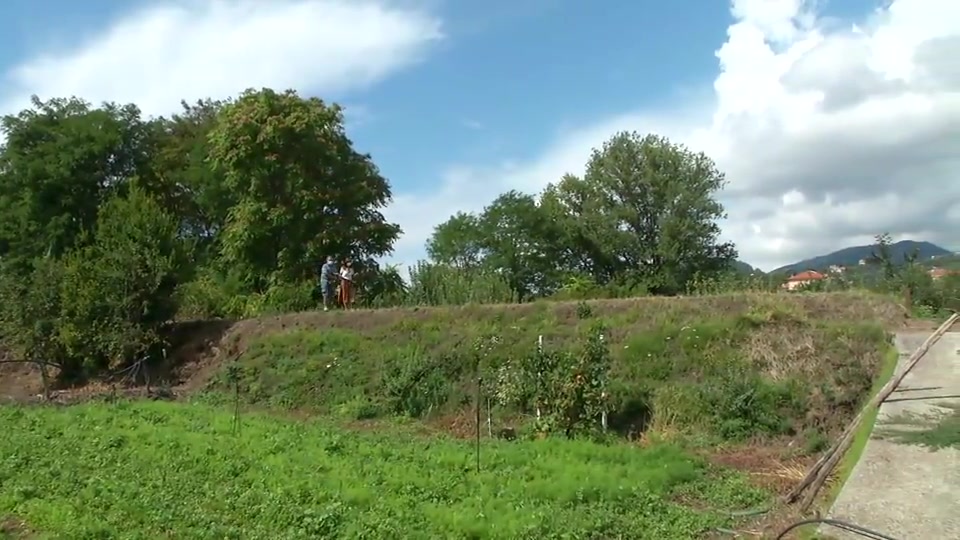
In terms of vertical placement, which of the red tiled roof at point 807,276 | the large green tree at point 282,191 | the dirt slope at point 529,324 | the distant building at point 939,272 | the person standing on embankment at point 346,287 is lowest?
Answer: the dirt slope at point 529,324

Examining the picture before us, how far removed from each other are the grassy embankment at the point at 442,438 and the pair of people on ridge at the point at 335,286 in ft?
3.78

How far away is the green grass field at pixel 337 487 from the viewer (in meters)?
7.12

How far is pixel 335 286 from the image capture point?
21516 millimetres

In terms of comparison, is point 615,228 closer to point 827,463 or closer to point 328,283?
point 328,283

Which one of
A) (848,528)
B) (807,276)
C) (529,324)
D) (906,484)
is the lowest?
(848,528)

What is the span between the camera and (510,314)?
1702 cm

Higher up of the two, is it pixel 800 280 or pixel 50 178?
pixel 50 178

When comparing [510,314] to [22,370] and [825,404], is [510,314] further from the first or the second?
[22,370]

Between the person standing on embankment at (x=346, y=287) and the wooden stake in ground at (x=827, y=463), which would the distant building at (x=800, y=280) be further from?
the person standing on embankment at (x=346, y=287)

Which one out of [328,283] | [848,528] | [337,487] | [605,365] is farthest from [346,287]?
[848,528]

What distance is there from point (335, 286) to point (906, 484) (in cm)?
1602

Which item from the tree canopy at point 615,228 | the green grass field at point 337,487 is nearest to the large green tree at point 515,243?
the tree canopy at point 615,228

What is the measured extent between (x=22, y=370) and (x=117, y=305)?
181 inches

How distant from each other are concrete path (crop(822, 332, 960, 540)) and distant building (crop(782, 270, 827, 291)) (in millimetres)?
7080
